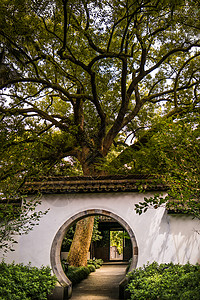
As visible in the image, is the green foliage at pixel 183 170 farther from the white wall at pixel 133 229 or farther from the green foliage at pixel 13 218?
the green foliage at pixel 13 218

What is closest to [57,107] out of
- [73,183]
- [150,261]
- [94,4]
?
[94,4]

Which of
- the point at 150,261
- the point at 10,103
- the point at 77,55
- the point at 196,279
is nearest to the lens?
the point at 196,279

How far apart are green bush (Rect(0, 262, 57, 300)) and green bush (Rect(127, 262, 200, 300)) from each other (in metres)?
1.95

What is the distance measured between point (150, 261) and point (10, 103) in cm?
805

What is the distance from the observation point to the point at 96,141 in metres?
12.9

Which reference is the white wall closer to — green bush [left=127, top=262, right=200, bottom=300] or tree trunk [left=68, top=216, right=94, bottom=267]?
green bush [left=127, top=262, right=200, bottom=300]

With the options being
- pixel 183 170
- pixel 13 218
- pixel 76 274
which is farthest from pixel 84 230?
pixel 183 170

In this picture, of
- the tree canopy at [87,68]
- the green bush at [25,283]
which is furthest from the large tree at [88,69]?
the green bush at [25,283]

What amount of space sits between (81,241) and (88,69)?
635 centimetres

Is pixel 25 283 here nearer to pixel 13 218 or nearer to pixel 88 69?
pixel 13 218

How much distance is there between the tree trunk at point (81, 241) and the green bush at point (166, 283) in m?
4.69

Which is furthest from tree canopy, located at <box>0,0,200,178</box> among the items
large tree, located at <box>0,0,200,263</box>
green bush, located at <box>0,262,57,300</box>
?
green bush, located at <box>0,262,57,300</box>

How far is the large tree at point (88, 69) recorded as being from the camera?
9.59 meters

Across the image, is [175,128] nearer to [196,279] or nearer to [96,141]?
[196,279]
